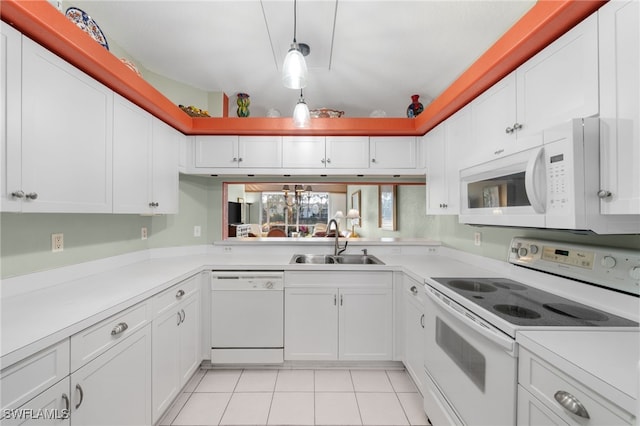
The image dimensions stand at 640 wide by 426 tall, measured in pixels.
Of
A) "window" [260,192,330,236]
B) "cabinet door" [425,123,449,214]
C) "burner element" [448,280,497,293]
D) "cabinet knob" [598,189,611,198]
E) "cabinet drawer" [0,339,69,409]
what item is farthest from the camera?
"window" [260,192,330,236]

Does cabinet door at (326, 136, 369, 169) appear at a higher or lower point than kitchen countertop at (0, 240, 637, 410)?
higher

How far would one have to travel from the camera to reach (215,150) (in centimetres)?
Answer: 245

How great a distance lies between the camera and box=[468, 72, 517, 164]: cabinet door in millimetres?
1368

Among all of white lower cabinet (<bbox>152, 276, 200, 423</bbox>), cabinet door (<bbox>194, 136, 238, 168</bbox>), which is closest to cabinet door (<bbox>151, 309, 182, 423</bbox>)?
white lower cabinet (<bbox>152, 276, 200, 423</bbox>)

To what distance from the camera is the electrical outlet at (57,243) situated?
1461 millimetres

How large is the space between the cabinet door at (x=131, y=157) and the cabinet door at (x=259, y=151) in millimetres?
778

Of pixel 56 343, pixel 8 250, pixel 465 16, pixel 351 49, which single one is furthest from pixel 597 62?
pixel 8 250

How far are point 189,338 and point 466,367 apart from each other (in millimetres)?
1834

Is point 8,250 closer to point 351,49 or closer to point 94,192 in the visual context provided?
point 94,192

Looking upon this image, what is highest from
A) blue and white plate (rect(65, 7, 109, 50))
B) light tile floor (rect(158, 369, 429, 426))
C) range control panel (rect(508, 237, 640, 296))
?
blue and white plate (rect(65, 7, 109, 50))

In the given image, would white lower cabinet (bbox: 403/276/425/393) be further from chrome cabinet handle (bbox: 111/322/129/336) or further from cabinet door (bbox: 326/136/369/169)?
chrome cabinet handle (bbox: 111/322/129/336)

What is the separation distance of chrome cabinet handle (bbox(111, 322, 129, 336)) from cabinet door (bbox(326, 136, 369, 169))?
190cm

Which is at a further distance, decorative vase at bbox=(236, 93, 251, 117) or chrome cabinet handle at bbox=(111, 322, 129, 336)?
decorative vase at bbox=(236, 93, 251, 117)

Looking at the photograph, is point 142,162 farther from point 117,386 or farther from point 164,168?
point 117,386
